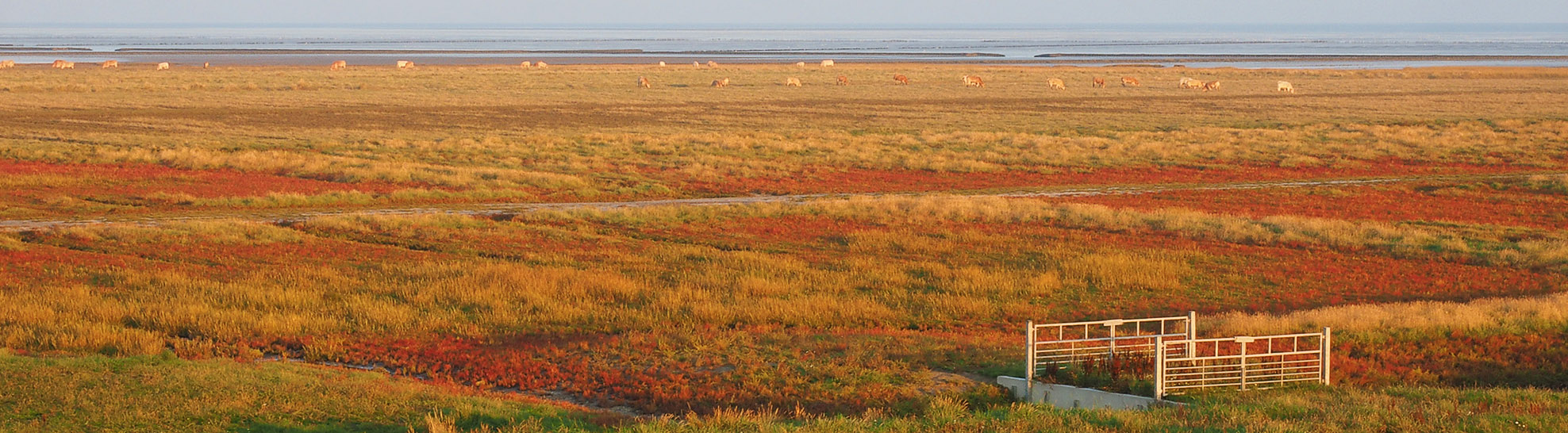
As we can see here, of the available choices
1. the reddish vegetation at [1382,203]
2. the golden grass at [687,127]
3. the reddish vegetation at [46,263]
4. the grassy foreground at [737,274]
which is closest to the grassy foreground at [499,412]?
the grassy foreground at [737,274]

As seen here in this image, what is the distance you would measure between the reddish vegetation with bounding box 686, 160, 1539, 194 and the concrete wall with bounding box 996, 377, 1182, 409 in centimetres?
2326

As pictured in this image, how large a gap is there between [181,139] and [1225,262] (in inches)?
1472

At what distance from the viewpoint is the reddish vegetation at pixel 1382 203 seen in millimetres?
31797

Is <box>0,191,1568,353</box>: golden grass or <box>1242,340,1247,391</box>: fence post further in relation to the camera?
<box>0,191,1568,353</box>: golden grass

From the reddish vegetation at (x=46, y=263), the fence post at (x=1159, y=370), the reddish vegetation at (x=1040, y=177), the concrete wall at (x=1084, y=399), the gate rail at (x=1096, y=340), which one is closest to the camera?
the fence post at (x=1159, y=370)

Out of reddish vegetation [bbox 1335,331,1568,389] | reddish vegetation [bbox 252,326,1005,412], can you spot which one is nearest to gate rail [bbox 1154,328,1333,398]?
reddish vegetation [bbox 1335,331,1568,389]

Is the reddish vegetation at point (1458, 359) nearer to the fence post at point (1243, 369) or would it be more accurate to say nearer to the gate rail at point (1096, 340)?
the fence post at point (1243, 369)

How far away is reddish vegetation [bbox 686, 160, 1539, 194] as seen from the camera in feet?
125

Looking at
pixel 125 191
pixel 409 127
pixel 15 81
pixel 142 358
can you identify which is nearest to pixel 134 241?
pixel 125 191

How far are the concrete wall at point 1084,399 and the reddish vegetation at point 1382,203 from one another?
19850 millimetres

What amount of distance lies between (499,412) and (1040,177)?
101 ft

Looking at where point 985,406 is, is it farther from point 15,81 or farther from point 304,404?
point 15,81

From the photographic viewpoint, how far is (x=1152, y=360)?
14484 mm

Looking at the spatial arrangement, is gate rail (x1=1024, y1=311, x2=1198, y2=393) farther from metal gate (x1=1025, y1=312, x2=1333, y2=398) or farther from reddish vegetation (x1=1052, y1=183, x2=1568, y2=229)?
reddish vegetation (x1=1052, y1=183, x2=1568, y2=229)
